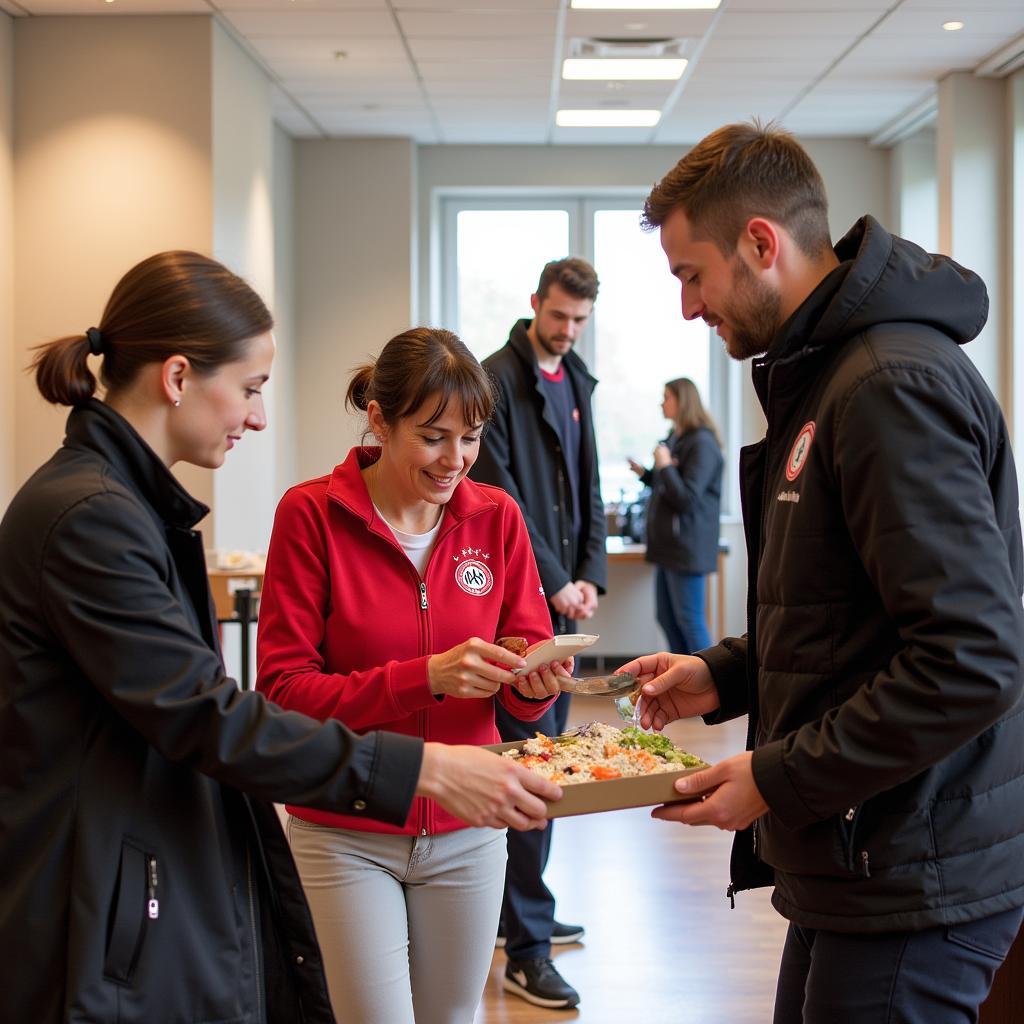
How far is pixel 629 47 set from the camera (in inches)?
233

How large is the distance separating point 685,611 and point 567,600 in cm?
324

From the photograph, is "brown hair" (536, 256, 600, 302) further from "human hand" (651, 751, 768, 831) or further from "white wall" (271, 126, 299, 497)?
"white wall" (271, 126, 299, 497)

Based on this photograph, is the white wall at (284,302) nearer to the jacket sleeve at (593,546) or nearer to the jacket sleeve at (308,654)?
the jacket sleeve at (593,546)

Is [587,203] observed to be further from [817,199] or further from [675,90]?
[817,199]

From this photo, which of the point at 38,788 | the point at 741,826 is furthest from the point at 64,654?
the point at 741,826

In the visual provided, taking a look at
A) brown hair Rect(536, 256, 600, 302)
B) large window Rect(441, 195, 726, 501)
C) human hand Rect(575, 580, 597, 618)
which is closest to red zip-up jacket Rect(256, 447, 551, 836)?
human hand Rect(575, 580, 597, 618)

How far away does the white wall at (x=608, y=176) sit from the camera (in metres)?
8.13

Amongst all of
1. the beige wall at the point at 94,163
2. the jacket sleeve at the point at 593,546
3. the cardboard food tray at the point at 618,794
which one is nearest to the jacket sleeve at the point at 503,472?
the jacket sleeve at the point at 593,546

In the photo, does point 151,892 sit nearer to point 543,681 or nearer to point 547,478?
point 543,681

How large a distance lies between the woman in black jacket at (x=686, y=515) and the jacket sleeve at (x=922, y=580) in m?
5.14

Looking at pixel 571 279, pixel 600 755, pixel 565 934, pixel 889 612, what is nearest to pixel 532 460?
pixel 571 279

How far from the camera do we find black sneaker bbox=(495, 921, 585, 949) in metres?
3.59

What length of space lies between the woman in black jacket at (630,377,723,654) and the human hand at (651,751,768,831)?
4929 mm

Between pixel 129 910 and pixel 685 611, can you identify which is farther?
pixel 685 611
